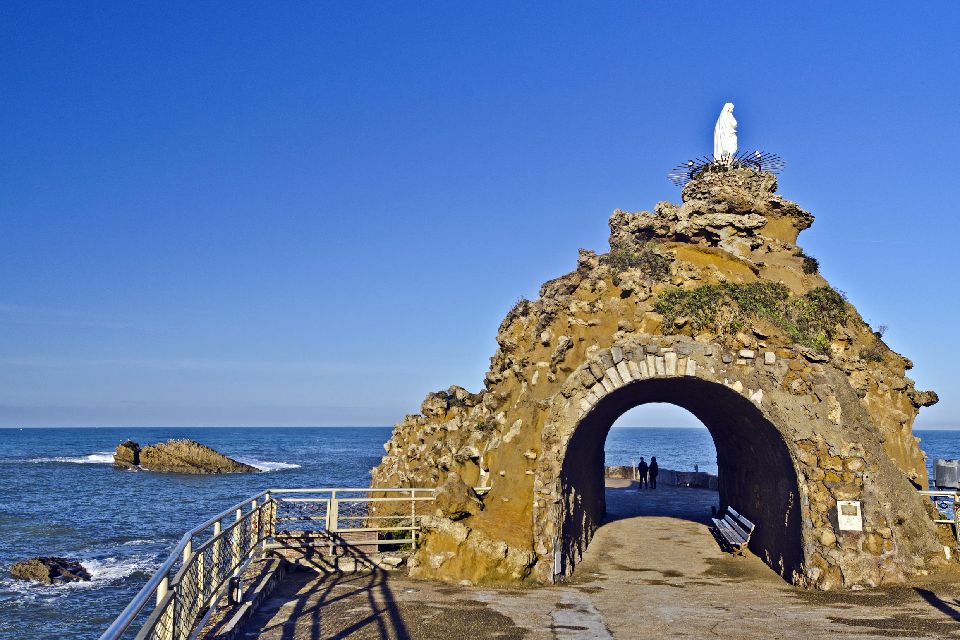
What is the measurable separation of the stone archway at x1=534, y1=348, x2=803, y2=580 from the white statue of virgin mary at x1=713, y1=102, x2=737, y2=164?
8858 millimetres

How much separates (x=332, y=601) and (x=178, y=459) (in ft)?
261

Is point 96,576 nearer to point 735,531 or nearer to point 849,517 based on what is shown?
point 735,531

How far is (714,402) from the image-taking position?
1883 cm

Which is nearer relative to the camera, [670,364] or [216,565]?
[216,565]

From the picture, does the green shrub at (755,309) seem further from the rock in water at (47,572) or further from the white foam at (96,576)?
the rock in water at (47,572)

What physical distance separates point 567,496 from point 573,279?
676cm

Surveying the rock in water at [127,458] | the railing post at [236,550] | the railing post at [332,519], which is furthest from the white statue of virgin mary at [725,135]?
the rock in water at [127,458]

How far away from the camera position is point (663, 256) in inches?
759

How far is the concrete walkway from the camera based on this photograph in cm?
1164

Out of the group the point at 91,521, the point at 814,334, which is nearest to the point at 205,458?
the point at 91,521

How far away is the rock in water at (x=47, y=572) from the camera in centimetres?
2569

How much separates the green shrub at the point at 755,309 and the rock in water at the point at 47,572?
23300 mm

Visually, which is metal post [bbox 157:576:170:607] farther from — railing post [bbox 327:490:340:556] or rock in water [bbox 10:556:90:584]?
rock in water [bbox 10:556:90:584]

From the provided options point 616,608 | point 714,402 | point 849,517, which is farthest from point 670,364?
point 616,608
